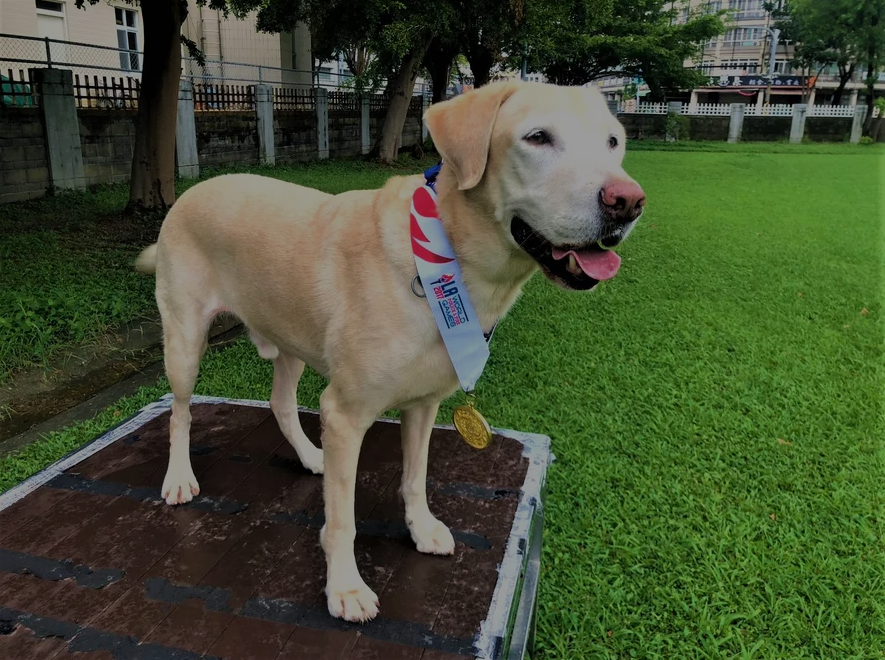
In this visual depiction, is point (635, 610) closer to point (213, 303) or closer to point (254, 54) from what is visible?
point (213, 303)

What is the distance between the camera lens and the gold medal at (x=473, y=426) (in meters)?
2.40

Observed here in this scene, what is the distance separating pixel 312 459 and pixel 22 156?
30.1 ft

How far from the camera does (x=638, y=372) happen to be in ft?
15.7

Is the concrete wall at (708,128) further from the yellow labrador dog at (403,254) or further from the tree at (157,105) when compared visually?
the yellow labrador dog at (403,254)

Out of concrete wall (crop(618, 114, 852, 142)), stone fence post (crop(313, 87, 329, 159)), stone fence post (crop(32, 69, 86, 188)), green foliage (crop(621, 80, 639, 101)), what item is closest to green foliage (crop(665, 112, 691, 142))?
concrete wall (crop(618, 114, 852, 142))

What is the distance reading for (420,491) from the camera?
250 centimetres

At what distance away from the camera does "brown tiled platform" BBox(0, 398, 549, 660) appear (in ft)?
6.67

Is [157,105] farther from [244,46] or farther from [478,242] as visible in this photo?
[244,46]

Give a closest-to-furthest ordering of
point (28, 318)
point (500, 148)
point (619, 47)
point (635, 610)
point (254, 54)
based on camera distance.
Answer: point (500, 148) < point (635, 610) < point (28, 318) < point (254, 54) < point (619, 47)

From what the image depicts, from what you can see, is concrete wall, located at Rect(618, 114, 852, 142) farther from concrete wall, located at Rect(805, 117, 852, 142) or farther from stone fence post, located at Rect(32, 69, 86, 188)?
stone fence post, located at Rect(32, 69, 86, 188)

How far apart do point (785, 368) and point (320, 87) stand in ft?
51.0

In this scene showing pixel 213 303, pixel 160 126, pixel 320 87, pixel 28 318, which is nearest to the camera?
pixel 213 303

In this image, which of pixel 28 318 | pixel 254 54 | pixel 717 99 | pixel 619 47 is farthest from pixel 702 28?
pixel 28 318

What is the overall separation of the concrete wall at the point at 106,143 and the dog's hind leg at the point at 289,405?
967 cm
